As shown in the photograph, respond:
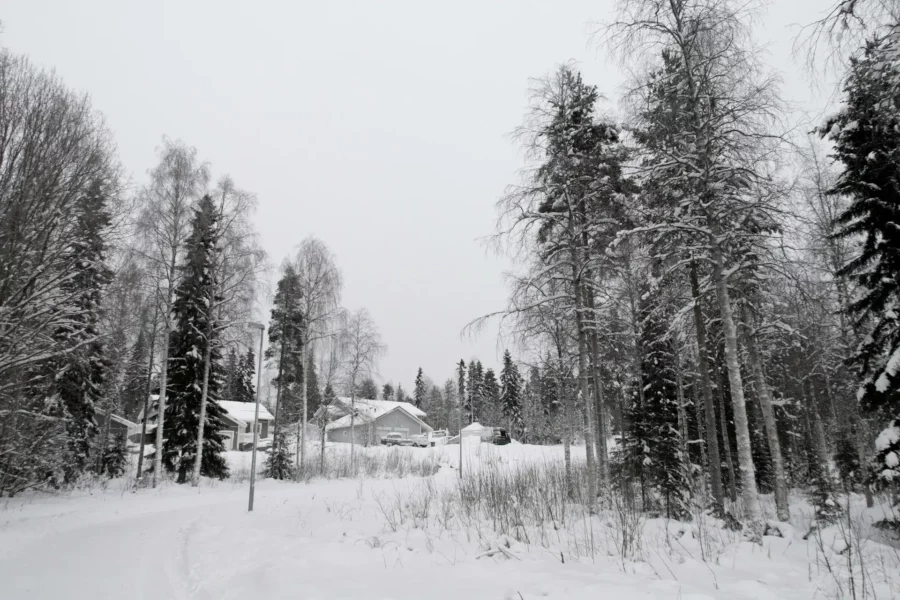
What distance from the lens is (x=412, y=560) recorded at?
6.09 metres

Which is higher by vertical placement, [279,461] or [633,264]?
[633,264]

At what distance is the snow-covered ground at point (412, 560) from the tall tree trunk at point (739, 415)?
65cm

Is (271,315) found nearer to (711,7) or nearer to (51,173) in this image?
(51,173)

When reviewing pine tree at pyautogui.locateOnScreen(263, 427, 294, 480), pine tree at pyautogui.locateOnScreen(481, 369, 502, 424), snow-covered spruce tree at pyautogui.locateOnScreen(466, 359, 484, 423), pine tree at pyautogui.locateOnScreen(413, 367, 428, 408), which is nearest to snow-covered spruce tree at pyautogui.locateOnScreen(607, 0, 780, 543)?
pine tree at pyautogui.locateOnScreen(263, 427, 294, 480)

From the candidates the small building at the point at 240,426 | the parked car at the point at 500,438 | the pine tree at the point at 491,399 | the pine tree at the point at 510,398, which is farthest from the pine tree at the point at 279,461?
the pine tree at the point at 491,399

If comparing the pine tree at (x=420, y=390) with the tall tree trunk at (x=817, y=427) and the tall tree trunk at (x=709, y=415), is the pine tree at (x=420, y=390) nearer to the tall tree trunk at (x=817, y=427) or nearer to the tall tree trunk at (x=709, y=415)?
the tall tree trunk at (x=817, y=427)

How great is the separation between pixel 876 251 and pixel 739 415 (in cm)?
485

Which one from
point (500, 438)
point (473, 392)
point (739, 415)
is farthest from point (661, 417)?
point (473, 392)

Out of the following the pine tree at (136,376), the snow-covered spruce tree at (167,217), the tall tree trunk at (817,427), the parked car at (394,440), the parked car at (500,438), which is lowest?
the parked car at (394,440)

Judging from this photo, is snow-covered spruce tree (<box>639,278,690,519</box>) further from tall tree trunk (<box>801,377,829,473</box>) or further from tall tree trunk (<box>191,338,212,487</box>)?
tall tree trunk (<box>191,338,212,487</box>)

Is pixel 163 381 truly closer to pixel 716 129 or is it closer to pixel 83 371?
pixel 83 371

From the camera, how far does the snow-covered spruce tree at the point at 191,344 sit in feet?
63.7

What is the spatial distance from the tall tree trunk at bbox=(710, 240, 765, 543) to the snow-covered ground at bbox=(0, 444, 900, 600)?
65cm

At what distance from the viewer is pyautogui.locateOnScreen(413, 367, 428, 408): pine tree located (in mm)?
88438
